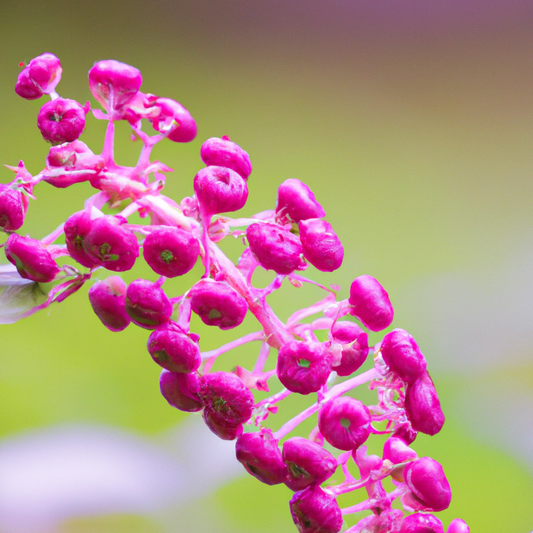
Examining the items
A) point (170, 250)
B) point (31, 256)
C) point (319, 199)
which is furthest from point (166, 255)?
point (319, 199)

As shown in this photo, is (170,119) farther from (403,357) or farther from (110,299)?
(403,357)

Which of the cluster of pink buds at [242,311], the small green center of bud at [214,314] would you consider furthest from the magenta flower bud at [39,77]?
the small green center of bud at [214,314]

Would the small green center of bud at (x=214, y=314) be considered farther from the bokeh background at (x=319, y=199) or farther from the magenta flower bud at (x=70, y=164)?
the bokeh background at (x=319, y=199)

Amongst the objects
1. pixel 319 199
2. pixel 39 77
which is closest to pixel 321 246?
pixel 39 77

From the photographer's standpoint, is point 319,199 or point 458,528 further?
point 319,199

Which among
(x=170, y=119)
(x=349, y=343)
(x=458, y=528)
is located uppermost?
(x=170, y=119)

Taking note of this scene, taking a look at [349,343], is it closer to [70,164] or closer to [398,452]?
[398,452]

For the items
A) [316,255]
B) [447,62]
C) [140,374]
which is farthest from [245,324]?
[447,62]

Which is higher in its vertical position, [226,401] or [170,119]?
[170,119]
